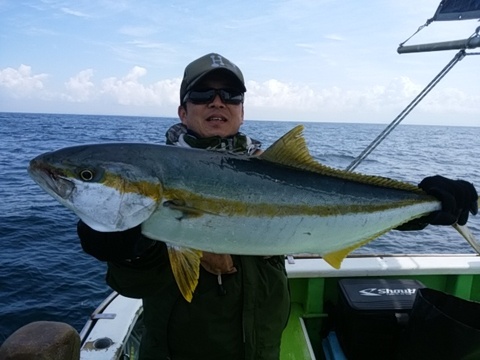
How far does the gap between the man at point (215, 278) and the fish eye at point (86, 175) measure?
14.0 inches

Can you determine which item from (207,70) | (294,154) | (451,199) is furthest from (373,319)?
(207,70)

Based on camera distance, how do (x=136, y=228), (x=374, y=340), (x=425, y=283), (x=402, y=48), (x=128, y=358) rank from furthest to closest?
(x=402, y=48) < (x=425, y=283) < (x=374, y=340) < (x=128, y=358) < (x=136, y=228)

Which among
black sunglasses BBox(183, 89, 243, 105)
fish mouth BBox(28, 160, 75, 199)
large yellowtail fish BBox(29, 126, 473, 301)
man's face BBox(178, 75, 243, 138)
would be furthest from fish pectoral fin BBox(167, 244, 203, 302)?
black sunglasses BBox(183, 89, 243, 105)

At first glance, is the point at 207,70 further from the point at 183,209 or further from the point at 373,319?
the point at 373,319

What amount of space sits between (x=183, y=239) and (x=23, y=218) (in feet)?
51.8

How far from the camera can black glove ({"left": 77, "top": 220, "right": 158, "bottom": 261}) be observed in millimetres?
2338

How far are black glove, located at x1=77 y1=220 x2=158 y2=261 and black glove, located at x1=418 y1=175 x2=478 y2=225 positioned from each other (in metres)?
2.32

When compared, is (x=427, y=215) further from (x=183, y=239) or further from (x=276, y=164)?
(x=183, y=239)

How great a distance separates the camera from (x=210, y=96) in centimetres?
333

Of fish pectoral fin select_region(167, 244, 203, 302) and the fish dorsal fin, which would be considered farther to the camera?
the fish dorsal fin

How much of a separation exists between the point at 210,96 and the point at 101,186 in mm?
1396

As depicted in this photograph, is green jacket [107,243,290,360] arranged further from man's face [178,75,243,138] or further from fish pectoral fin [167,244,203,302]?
man's face [178,75,243,138]

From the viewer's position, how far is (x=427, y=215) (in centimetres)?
333

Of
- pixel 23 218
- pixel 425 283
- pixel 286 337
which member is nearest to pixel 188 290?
pixel 286 337
